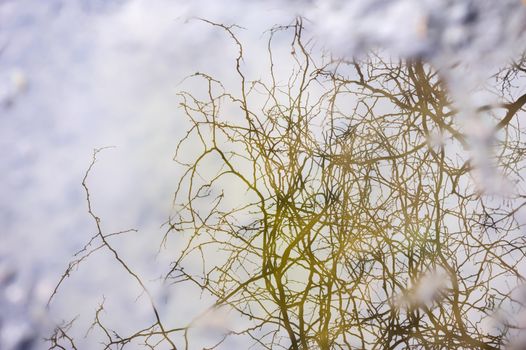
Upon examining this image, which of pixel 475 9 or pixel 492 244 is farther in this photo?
pixel 492 244

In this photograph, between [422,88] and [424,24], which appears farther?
[422,88]

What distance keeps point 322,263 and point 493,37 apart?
1.52ft

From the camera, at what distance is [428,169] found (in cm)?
87

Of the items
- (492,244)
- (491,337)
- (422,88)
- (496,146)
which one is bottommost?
(491,337)

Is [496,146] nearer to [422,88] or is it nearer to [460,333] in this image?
[422,88]

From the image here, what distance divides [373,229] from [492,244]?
23 cm

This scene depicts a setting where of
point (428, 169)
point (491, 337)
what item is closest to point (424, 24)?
point (428, 169)

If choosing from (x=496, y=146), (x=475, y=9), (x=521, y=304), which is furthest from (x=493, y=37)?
(x=521, y=304)

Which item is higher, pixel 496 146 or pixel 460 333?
pixel 496 146

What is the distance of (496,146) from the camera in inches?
34.7

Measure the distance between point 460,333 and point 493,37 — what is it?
1.62ft

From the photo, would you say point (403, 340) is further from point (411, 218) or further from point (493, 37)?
point (493, 37)

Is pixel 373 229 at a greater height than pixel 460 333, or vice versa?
pixel 373 229

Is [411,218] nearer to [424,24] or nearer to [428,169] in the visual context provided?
[428,169]
